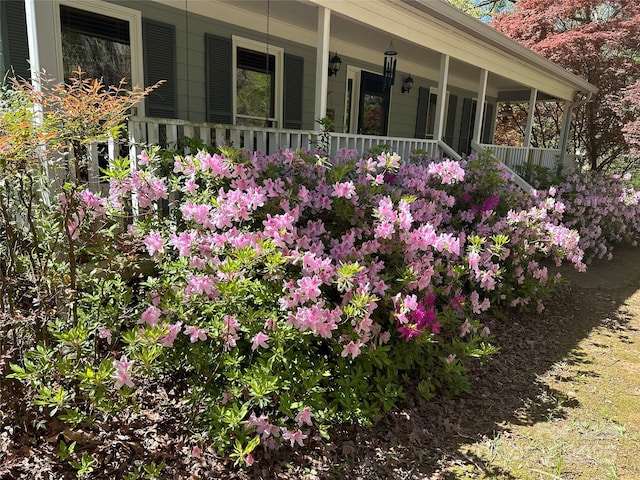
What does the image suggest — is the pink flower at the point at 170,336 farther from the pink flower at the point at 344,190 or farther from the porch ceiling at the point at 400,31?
the porch ceiling at the point at 400,31

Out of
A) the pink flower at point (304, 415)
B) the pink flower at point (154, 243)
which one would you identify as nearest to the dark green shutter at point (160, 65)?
the pink flower at point (154, 243)

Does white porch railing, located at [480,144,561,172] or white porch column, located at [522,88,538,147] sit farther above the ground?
white porch column, located at [522,88,538,147]

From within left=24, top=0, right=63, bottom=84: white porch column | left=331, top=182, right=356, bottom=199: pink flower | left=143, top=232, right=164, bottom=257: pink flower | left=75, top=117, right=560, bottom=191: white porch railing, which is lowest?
left=143, top=232, right=164, bottom=257: pink flower

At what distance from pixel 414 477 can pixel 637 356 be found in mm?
3063

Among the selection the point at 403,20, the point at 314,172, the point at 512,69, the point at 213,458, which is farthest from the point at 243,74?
the point at 213,458

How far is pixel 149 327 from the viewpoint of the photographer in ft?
7.66

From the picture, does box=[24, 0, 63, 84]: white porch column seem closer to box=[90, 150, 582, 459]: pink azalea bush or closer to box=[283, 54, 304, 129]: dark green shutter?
box=[90, 150, 582, 459]: pink azalea bush

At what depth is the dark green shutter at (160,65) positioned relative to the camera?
19.7ft

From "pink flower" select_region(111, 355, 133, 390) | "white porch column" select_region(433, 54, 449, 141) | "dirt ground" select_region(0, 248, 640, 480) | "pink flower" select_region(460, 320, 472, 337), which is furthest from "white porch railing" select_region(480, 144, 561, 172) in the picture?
"pink flower" select_region(111, 355, 133, 390)

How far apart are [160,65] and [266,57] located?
185 centimetres

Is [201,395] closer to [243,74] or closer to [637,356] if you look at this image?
[637,356]

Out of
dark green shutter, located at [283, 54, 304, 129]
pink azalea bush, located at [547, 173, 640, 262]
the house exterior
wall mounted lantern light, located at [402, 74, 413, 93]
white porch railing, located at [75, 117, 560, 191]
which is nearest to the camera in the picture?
white porch railing, located at [75, 117, 560, 191]

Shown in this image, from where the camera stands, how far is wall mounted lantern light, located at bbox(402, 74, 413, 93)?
1050 cm

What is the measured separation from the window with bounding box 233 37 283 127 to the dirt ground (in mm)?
5289
